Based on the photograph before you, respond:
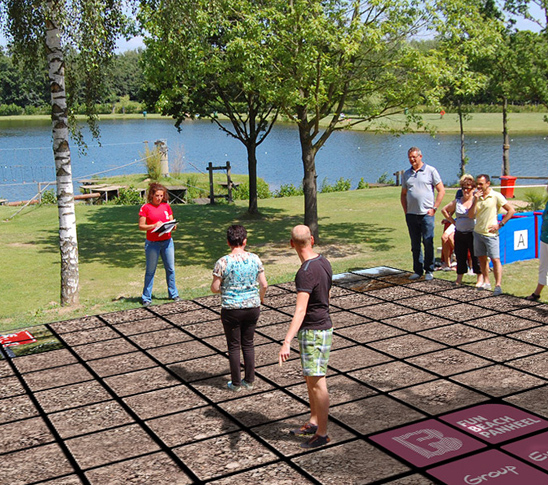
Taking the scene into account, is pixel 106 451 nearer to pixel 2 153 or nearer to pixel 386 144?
pixel 2 153

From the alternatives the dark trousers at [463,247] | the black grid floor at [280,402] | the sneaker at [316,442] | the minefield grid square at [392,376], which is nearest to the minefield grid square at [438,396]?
the black grid floor at [280,402]

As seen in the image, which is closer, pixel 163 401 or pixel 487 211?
pixel 163 401

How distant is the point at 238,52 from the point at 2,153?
34.6m

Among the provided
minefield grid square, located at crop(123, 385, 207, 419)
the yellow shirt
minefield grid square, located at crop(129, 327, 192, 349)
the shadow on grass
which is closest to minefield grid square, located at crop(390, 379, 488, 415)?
minefield grid square, located at crop(123, 385, 207, 419)

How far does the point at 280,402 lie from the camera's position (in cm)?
593

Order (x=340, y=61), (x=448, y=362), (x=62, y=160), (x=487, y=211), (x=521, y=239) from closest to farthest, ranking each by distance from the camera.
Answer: (x=448, y=362) → (x=487, y=211) → (x=62, y=160) → (x=521, y=239) → (x=340, y=61)

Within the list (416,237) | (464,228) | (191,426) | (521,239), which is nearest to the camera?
(191,426)

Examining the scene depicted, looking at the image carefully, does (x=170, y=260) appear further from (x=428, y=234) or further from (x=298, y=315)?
(x=298, y=315)

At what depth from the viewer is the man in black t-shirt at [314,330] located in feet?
16.0

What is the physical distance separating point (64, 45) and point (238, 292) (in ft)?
19.8

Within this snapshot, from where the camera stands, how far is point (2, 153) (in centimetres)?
4306

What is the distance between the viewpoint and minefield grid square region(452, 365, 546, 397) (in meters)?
6.04

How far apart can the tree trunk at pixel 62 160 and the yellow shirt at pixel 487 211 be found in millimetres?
6054

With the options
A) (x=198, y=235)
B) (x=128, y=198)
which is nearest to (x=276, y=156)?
(x=128, y=198)
